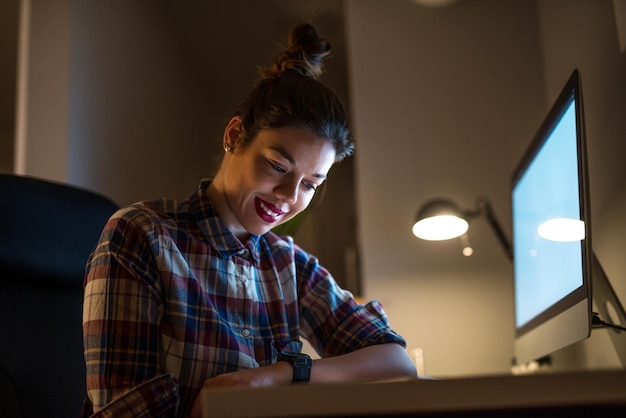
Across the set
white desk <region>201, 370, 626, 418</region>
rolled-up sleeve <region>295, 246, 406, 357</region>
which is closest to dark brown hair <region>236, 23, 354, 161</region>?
rolled-up sleeve <region>295, 246, 406, 357</region>

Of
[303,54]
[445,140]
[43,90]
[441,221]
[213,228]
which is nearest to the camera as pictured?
[213,228]

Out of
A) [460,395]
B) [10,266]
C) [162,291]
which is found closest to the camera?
[460,395]

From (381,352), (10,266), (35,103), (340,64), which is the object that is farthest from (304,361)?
(340,64)

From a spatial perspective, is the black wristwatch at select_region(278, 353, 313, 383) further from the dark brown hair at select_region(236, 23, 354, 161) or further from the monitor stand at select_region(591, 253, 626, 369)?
the monitor stand at select_region(591, 253, 626, 369)

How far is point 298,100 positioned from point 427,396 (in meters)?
0.70

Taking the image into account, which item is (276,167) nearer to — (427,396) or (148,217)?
(148,217)

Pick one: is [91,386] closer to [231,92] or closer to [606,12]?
[606,12]

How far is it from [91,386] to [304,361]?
0.28 meters

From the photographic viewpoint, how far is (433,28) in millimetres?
2225

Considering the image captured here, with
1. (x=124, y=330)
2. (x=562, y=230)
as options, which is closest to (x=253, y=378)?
(x=124, y=330)

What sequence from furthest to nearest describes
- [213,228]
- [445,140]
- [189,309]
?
1. [445,140]
2. [213,228]
3. [189,309]

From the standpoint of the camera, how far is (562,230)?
3.84ft

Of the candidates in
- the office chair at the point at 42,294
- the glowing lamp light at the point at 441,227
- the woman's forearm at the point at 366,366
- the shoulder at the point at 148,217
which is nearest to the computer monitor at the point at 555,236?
the glowing lamp light at the point at 441,227

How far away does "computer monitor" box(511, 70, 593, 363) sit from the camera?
1.03m
